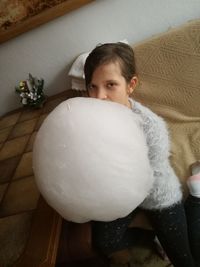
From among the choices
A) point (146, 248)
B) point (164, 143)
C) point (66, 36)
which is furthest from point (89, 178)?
point (66, 36)

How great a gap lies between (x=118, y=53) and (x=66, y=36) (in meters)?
0.83

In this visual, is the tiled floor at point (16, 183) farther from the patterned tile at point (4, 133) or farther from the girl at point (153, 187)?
the girl at point (153, 187)

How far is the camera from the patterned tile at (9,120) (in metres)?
1.56

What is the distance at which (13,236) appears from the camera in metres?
0.65

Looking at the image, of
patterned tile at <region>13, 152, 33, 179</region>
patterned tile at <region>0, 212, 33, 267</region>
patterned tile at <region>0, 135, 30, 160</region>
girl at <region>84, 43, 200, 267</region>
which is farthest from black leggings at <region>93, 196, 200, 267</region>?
patterned tile at <region>0, 135, 30, 160</region>

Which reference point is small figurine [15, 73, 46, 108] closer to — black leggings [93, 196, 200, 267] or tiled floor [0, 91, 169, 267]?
tiled floor [0, 91, 169, 267]

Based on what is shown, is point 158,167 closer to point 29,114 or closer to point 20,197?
point 20,197

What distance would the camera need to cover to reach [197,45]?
1082 mm

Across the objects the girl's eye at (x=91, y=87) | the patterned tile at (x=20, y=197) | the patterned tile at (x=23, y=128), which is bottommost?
the patterned tile at (x=23, y=128)

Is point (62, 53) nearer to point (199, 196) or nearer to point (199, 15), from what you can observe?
point (199, 15)

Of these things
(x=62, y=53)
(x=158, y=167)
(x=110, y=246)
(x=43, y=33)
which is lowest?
(x=110, y=246)

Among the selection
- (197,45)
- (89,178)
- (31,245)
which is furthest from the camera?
(197,45)

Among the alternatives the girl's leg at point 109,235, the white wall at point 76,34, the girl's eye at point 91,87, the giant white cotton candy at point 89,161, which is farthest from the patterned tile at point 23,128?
the giant white cotton candy at point 89,161

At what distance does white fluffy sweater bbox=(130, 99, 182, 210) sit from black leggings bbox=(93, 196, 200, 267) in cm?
3
